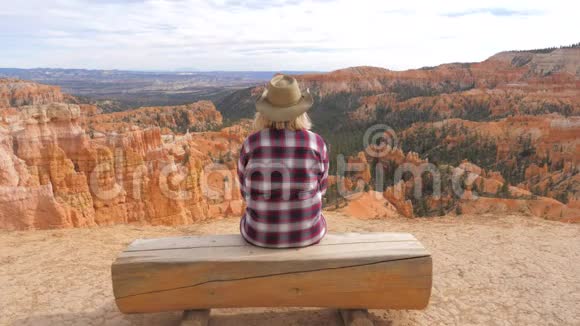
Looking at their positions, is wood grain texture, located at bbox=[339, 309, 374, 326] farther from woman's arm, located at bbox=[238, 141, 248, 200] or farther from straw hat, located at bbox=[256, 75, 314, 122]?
straw hat, located at bbox=[256, 75, 314, 122]

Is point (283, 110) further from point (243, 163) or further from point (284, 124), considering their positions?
point (243, 163)

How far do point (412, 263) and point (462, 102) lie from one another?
→ 244 feet

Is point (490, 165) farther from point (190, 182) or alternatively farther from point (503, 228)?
point (503, 228)

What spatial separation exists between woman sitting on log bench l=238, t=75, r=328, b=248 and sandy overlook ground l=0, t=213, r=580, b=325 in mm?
846

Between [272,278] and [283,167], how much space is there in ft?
2.49

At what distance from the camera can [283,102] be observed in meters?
2.57

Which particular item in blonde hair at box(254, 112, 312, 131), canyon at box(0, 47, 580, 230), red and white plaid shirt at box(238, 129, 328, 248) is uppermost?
blonde hair at box(254, 112, 312, 131)

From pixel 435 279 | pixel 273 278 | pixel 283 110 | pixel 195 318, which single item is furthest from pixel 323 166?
pixel 435 279

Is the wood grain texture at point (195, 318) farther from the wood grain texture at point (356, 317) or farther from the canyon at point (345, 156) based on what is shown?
the canyon at point (345, 156)

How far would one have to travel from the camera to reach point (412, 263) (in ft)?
8.69

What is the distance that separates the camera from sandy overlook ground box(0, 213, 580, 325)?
312 cm

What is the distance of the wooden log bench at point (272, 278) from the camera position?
262 centimetres

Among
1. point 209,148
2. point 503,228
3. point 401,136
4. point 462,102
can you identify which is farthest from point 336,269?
point 462,102

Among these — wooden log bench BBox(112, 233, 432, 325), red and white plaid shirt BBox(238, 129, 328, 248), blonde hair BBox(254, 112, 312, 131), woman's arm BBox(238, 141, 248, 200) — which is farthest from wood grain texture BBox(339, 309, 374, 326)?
blonde hair BBox(254, 112, 312, 131)
